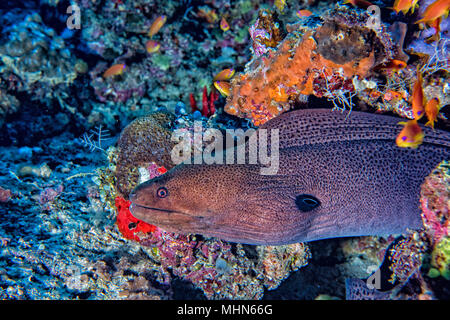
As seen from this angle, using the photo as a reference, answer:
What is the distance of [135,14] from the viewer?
5922 millimetres

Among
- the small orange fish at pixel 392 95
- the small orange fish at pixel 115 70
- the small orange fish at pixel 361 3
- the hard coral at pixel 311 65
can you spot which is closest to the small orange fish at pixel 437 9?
the hard coral at pixel 311 65

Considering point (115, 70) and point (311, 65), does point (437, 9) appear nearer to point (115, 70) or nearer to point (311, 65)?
point (311, 65)

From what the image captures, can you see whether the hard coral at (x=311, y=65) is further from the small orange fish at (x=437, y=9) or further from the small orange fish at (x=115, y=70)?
the small orange fish at (x=115, y=70)

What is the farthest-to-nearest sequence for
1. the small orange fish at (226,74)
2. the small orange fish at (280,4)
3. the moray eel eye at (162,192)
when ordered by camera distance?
the small orange fish at (280,4) < the small orange fish at (226,74) < the moray eel eye at (162,192)

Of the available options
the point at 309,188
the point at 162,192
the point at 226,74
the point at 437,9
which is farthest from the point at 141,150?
the point at 437,9

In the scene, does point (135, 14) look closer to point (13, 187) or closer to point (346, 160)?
point (13, 187)

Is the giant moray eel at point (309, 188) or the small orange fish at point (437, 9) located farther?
the giant moray eel at point (309, 188)

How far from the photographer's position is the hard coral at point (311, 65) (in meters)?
2.64

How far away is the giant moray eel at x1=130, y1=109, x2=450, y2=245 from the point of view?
9.09 feet

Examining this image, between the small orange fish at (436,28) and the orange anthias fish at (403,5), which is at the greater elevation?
the orange anthias fish at (403,5)

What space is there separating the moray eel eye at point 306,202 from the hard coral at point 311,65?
3.71ft

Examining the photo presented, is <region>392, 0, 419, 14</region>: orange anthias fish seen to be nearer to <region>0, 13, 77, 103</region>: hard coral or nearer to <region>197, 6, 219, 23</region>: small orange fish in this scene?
<region>197, 6, 219, 23</region>: small orange fish

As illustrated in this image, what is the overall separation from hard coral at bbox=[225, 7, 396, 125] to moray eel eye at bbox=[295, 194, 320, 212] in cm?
113
